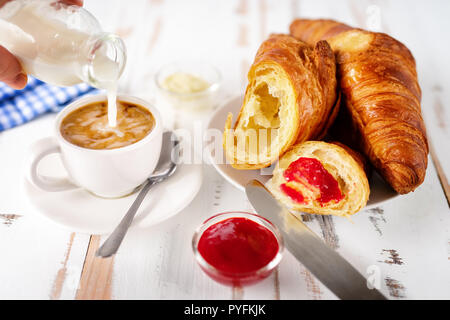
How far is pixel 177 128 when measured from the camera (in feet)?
8.03

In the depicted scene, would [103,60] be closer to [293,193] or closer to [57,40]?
[57,40]

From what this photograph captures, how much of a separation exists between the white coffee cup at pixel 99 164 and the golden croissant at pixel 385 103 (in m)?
0.89

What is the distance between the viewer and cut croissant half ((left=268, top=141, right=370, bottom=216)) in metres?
1.72

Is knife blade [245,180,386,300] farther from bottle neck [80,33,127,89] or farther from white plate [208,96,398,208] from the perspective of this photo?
bottle neck [80,33,127,89]

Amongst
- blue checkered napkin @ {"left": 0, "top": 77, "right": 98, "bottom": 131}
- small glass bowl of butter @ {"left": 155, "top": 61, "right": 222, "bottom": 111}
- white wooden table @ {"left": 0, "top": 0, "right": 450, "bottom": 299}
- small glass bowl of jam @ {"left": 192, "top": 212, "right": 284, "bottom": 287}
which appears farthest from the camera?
small glass bowl of butter @ {"left": 155, "top": 61, "right": 222, "bottom": 111}

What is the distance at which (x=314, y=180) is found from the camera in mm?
1759

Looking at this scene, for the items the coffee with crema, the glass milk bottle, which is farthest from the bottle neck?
the coffee with crema

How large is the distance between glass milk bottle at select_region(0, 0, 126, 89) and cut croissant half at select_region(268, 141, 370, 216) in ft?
2.74

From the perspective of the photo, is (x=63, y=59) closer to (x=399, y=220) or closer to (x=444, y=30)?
(x=399, y=220)

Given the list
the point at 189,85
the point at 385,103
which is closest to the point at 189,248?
the point at 385,103

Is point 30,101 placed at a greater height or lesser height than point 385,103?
lesser

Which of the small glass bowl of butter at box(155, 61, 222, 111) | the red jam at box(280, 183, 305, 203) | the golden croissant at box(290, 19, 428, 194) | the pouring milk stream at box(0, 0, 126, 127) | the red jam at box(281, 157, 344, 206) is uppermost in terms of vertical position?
the pouring milk stream at box(0, 0, 126, 127)

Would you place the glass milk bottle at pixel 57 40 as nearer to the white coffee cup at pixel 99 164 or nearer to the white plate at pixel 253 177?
the white coffee cup at pixel 99 164

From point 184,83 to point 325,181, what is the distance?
1.17m
